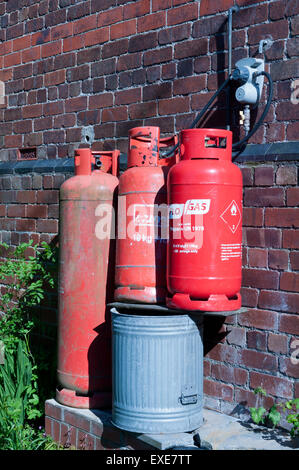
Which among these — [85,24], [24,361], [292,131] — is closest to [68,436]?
[24,361]

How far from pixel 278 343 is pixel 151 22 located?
239 centimetres

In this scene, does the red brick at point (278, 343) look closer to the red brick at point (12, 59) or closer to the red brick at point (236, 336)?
the red brick at point (236, 336)

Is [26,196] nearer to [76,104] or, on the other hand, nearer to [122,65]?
[76,104]

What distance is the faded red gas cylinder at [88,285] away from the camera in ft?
12.0

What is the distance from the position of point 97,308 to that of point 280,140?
1.54 metres

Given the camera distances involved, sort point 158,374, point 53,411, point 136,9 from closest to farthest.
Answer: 1. point 158,374
2. point 53,411
3. point 136,9

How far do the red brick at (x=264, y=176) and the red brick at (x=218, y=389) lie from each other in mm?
1287

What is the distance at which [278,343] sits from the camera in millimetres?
3354

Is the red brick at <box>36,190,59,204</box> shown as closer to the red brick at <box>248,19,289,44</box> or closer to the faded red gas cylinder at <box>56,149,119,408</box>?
the faded red gas cylinder at <box>56,149,119,408</box>

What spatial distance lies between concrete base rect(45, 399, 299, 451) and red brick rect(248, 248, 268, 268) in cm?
96

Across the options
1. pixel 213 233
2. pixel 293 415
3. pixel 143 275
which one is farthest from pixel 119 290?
pixel 293 415
